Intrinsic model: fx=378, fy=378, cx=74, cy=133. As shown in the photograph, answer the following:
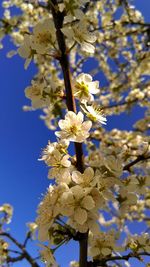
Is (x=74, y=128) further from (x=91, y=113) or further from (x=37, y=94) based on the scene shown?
(x=37, y=94)

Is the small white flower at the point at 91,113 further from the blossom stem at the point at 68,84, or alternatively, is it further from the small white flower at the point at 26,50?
the small white flower at the point at 26,50

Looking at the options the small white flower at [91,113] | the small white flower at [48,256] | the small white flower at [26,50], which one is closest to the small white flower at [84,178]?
the small white flower at [91,113]

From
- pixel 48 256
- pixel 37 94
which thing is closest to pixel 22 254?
pixel 48 256

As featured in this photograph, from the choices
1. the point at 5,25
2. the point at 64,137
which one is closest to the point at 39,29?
the point at 64,137

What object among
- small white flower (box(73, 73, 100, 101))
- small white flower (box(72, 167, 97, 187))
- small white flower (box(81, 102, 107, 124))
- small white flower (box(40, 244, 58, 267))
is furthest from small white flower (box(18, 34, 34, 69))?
small white flower (box(40, 244, 58, 267))

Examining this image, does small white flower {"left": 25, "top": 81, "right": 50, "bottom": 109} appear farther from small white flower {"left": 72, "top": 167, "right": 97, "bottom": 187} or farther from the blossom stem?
small white flower {"left": 72, "top": 167, "right": 97, "bottom": 187}
